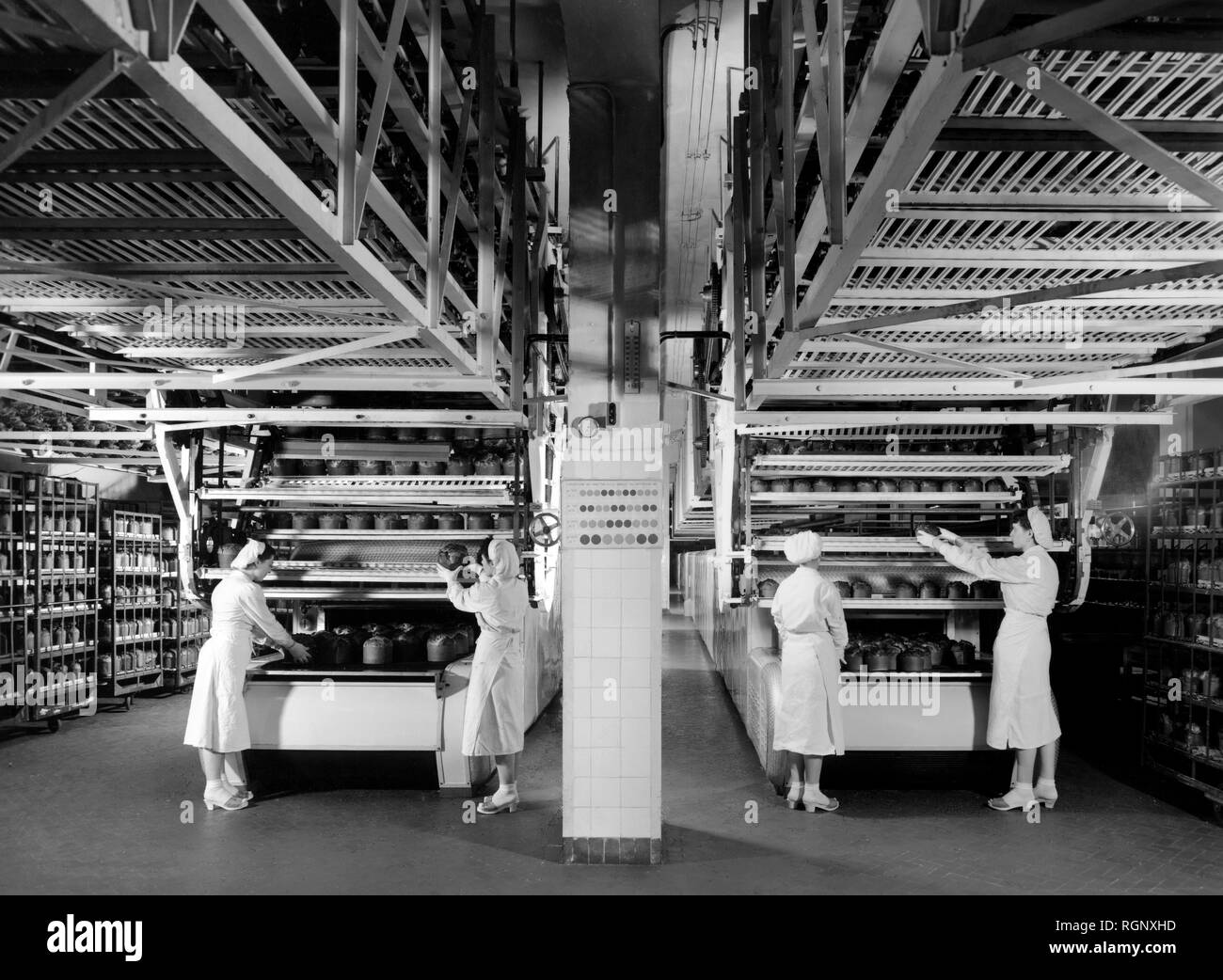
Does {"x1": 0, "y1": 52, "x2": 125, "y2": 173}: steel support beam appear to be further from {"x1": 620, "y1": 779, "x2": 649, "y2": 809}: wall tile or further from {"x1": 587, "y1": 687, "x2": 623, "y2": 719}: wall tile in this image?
{"x1": 620, "y1": 779, "x2": 649, "y2": 809}: wall tile

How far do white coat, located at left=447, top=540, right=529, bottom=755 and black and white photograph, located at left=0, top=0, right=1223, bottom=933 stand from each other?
0.11ft

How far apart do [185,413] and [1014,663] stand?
5829 millimetres

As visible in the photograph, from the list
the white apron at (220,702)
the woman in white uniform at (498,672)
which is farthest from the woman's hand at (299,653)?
the woman in white uniform at (498,672)

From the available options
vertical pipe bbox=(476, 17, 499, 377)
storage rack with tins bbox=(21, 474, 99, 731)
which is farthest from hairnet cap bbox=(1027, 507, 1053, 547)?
storage rack with tins bbox=(21, 474, 99, 731)

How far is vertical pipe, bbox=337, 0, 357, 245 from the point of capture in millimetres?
2865

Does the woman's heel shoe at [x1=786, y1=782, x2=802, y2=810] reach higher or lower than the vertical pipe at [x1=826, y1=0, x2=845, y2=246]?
lower

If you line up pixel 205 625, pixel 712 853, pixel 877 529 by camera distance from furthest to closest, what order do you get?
1. pixel 205 625
2. pixel 877 529
3. pixel 712 853

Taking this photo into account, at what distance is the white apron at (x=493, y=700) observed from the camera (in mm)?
6113

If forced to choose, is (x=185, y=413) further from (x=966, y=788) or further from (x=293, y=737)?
(x=966, y=788)

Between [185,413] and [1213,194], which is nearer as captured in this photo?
[1213,194]

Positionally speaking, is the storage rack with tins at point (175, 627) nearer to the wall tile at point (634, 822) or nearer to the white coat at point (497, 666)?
the white coat at point (497, 666)

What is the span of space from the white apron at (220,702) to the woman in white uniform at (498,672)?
59.2 inches
